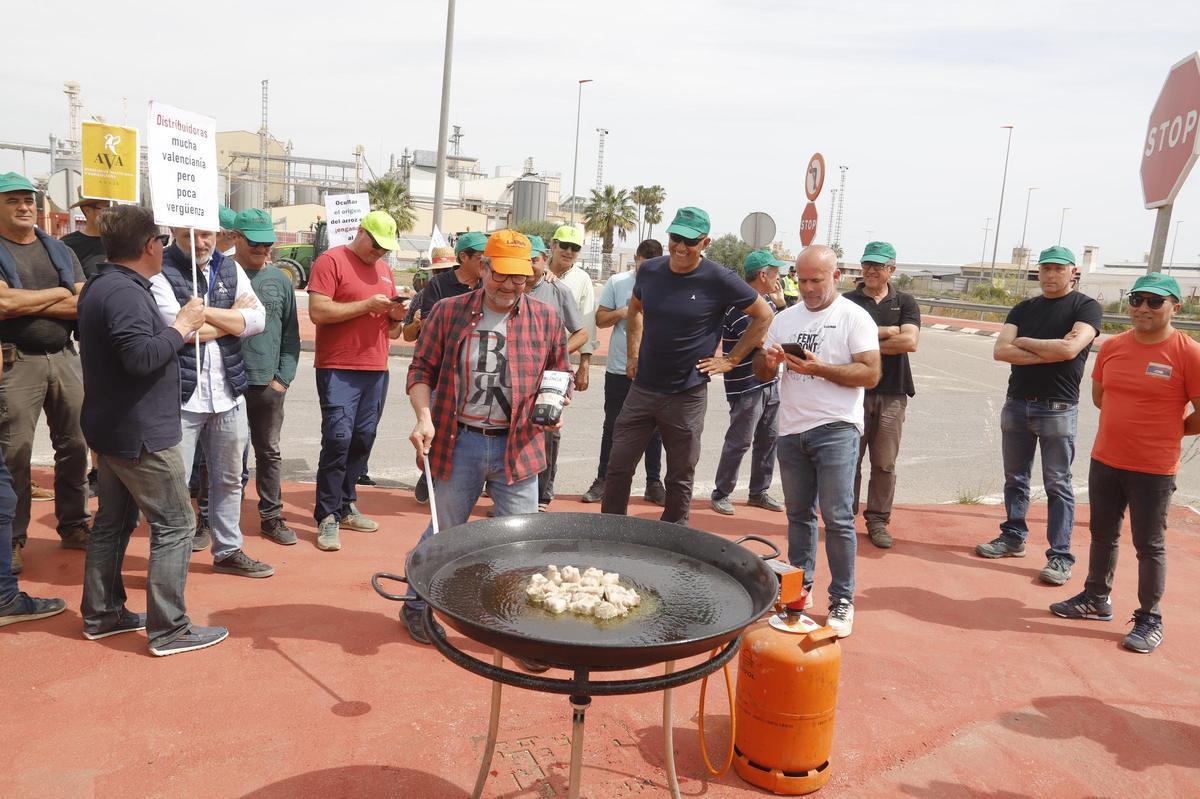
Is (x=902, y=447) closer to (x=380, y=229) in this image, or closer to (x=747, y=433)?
(x=747, y=433)

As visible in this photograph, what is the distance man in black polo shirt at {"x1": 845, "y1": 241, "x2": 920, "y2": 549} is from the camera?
6.34 meters

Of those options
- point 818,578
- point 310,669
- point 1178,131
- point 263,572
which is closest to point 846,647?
point 818,578

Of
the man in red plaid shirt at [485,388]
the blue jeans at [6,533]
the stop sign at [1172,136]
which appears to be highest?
the stop sign at [1172,136]

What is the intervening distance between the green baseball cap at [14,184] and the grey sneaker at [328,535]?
2.60m

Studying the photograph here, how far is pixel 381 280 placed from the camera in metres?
6.00

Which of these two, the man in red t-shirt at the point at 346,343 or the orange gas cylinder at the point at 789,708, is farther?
the man in red t-shirt at the point at 346,343

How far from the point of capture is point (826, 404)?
4809mm

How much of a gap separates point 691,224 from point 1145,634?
347 cm

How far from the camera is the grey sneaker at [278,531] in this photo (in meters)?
5.83

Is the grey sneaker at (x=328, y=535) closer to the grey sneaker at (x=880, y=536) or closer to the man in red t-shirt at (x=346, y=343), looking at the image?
the man in red t-shirt at (x=346, y=343)

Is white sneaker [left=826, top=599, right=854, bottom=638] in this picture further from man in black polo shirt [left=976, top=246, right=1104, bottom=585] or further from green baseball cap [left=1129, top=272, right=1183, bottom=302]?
green baseball cap [left=1129, top=272, right=1183, bottom=302]

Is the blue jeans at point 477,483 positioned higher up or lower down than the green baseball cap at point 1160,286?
lower down

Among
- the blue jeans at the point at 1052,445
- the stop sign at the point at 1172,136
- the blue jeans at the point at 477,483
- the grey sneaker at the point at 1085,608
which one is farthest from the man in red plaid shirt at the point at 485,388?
the stop sign at the point at 1172,136

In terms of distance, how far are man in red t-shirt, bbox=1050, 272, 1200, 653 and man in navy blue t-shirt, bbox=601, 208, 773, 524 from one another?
2.05m
